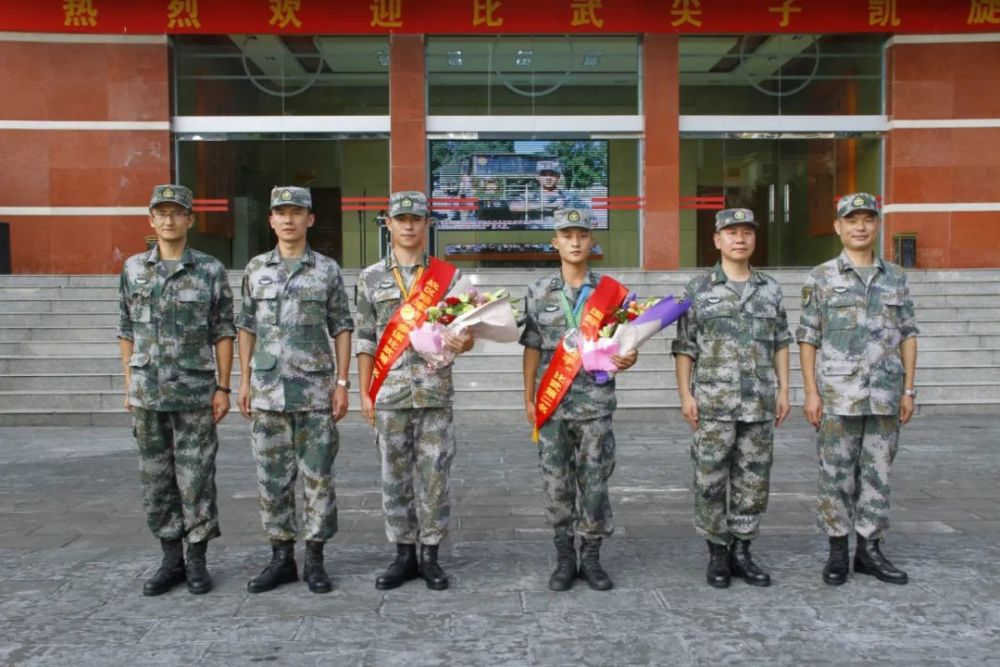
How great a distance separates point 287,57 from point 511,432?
29.5 feet

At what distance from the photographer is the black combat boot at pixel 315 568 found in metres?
4.43

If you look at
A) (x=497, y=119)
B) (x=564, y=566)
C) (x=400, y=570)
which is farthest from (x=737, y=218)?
(x=497, y=119)

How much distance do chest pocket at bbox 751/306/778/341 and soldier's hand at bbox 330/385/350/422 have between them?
79.4 inches

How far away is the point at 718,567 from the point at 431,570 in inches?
53.9

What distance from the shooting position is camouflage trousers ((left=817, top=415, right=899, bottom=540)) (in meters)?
4.54

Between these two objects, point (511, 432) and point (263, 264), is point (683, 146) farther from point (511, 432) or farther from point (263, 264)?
point (263, 264)

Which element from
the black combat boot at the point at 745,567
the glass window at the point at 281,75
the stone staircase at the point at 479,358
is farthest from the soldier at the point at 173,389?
the glass window at the point at 281,75

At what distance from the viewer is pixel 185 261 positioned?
460 cm

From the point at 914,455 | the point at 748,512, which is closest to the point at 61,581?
the point at 748,512

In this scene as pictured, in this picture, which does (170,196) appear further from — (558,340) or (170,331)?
(558,340)

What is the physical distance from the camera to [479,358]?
11273 mm

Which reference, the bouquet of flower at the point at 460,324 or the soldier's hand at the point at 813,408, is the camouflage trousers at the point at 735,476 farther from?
the bouquet of flower at the point at 460,324

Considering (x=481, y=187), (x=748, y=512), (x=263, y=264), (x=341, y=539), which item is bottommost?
(x=341, y=539)

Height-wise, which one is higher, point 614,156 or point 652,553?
point 614,156
